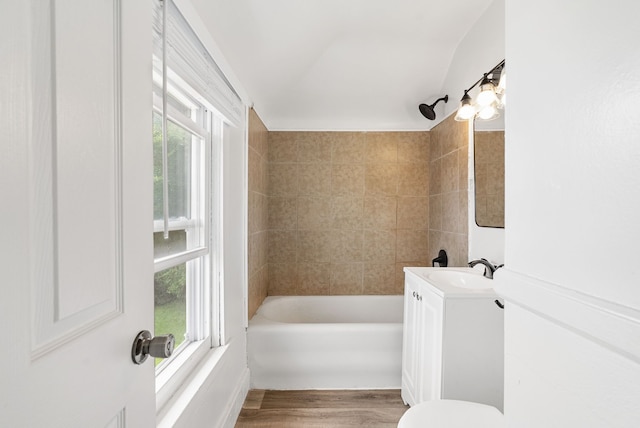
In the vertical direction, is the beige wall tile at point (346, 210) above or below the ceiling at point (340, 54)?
below

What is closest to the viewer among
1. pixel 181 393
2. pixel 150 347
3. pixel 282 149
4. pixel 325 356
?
pixel 150 347

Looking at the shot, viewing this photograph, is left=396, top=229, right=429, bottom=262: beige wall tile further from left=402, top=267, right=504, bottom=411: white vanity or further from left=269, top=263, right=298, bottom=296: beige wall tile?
left=402, top=267, right=504, bottom=411: white vanity

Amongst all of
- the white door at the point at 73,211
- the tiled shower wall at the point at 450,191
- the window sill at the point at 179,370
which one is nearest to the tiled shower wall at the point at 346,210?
the tiled shower wall at the point at 450,191

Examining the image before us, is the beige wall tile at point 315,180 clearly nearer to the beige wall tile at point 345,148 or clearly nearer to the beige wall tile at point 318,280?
the beige wall tile at point 345,148

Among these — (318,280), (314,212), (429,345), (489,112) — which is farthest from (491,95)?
(318,280)

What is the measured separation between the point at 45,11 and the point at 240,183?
1.60m

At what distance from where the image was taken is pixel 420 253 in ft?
9.63

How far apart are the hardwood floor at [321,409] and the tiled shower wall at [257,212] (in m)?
0.60

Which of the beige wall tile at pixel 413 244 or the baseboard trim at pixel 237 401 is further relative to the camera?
the beige wall tile at pixel 413 244

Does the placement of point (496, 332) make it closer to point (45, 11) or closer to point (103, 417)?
point (103, 417)

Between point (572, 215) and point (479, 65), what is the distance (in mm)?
1889

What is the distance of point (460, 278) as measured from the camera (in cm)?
186

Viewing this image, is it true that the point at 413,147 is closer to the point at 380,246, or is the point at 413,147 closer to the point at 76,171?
the point at 380,246

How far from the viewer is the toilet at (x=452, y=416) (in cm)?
111
